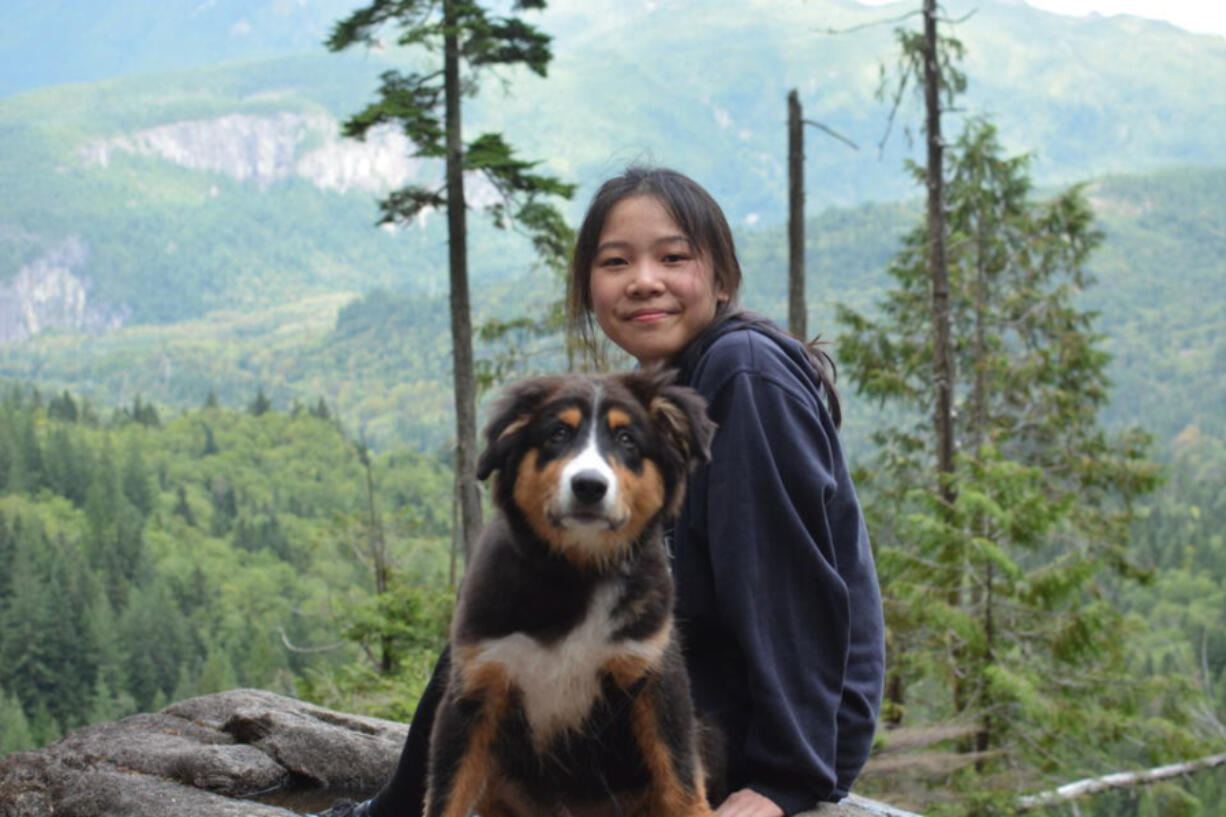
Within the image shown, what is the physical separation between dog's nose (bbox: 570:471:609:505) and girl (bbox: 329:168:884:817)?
436 mm

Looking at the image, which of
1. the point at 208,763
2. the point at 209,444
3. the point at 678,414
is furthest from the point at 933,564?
the point at 209,444

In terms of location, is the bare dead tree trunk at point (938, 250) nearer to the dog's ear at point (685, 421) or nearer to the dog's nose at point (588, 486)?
the dog's ear at point (685, 421)

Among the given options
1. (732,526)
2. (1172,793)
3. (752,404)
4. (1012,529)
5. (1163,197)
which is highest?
(1163,197)

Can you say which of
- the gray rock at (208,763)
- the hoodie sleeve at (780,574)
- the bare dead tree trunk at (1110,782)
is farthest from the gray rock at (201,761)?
the bare dead tree trunk at (1110,782)

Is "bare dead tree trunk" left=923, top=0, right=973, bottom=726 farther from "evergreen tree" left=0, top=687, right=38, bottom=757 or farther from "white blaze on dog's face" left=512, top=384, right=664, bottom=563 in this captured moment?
"evergreen tree" left=0, top=687, right=38, bottom=757

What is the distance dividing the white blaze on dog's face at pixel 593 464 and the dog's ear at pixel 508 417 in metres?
0.05

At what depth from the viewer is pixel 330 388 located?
570ft

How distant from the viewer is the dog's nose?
281 centimetres

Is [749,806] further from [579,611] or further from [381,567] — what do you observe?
[381,567]

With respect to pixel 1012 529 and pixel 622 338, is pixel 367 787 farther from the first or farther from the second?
pixel 1012 529

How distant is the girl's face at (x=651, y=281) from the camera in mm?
3549

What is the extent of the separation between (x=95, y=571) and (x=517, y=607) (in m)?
70.0

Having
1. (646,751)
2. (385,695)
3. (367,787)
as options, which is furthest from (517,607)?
(385,695)

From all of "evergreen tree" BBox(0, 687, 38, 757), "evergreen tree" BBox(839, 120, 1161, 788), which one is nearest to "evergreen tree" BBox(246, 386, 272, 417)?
"evergreen tree" BBox(0, 687, 38, 757)
